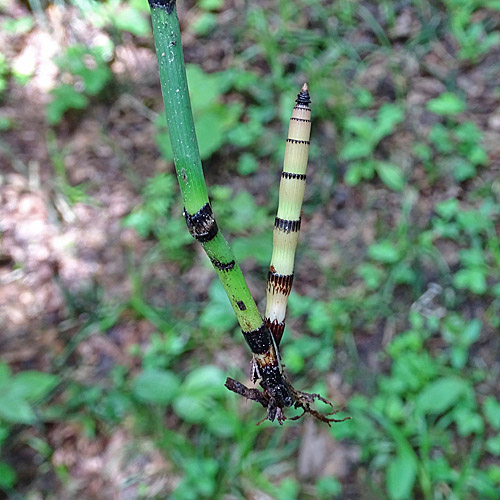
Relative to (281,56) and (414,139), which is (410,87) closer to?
(414,139)

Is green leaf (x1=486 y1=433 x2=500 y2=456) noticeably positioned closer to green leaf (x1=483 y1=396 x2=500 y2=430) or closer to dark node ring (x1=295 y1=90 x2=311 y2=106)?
green leaf (x1=483 y1=396 x2=500 y2=430)

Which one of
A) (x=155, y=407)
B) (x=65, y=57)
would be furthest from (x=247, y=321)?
(x=65, y=57)

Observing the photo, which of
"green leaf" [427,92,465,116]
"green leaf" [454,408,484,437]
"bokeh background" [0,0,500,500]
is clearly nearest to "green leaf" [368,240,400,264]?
"bokeh background" [0,0,500,500]

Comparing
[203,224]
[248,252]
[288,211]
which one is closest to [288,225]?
[288,211]

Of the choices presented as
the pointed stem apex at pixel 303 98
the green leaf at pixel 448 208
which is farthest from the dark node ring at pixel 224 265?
the green leaf at pixel 448 208

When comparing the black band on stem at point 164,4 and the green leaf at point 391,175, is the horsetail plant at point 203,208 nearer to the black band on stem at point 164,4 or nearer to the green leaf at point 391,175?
the black band on stem at point 164,4

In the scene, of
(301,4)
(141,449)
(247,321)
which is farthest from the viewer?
(301,4)

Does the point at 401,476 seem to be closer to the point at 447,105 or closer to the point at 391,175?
the point at 391,175
